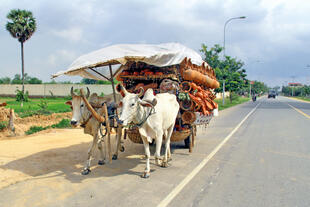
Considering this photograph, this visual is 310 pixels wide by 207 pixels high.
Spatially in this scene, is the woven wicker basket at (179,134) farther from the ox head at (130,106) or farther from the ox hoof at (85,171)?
the ox hoof at (85,171)

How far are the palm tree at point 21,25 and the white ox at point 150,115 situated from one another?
1120 inches

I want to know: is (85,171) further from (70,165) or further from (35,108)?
(35,108)

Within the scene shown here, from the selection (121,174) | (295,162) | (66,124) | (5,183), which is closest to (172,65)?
(121,174)

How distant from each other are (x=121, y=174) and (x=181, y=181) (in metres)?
1.35

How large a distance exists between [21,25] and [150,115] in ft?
95.4

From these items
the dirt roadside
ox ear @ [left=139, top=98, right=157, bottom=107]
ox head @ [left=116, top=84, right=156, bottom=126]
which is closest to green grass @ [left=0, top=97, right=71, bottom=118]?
the dirt roadside

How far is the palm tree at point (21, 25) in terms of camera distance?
29.8 meters

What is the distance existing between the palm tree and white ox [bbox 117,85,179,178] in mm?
28439

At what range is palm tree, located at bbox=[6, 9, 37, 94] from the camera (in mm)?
29812

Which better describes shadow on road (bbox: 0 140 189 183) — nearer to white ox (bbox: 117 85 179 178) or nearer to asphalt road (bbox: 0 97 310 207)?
asphalt road (bbox: 0 97 310 207)

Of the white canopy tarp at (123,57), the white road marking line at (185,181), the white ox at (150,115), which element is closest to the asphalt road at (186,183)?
Answer: the white road marking line at (185,181)

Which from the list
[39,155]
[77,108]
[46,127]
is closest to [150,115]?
[77,108]

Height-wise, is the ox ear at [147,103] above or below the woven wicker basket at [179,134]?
above

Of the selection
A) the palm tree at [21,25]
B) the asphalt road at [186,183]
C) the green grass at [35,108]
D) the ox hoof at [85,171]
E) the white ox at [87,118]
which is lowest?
the asphalt road at [186,183]
